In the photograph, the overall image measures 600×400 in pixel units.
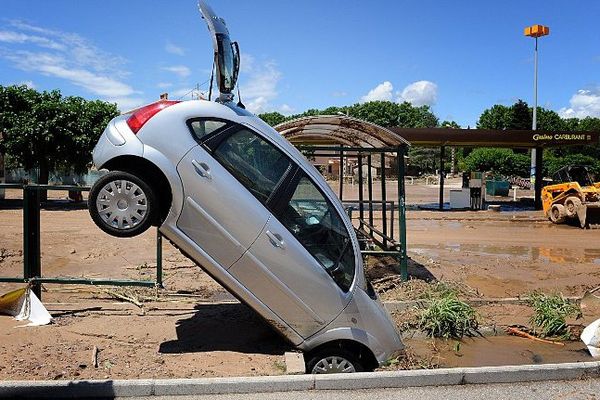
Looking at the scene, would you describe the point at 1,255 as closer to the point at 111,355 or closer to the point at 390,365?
the point at 111,355

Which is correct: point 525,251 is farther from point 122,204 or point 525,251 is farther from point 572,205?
point 122,204

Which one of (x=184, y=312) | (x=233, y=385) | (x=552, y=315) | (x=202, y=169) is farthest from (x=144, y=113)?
(x=552, y=315)

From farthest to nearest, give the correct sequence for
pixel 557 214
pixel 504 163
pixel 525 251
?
pixel 504 163, pixel 557 214, pixel 525 251

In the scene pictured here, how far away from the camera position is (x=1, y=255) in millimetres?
11078

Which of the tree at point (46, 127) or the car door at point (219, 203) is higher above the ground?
the tree at point (46, 127)

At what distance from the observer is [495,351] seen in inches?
273

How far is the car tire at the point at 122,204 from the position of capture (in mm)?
5141

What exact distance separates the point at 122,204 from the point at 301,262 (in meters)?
1.73

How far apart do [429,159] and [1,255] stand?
74.3 meters

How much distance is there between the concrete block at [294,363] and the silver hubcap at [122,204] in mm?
1864

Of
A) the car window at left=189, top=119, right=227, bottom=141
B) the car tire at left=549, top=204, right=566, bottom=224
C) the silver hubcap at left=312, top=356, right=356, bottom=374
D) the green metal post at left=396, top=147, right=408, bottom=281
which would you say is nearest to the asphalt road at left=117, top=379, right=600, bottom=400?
the silver hubcap at left=312, top=356, right=356, bottom=374

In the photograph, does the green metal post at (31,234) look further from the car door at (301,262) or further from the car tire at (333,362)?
the car tire at (333,362)

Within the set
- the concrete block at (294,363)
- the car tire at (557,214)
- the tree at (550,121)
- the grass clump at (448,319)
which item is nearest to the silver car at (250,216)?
the concrete block at (294,363)

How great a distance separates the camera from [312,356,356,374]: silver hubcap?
519cm
